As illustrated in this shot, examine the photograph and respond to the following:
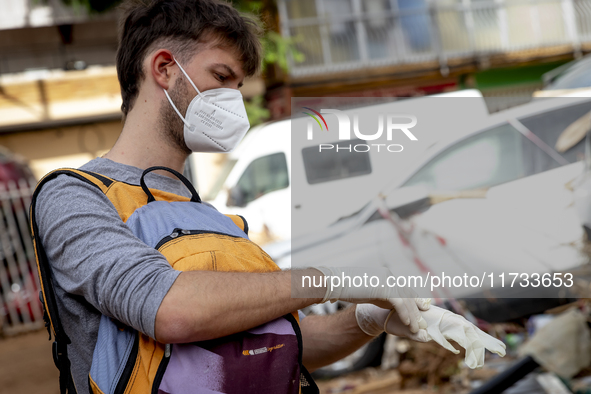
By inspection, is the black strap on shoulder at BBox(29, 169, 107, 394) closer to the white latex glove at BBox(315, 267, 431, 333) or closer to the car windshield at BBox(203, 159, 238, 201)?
the white latex glove at BBox(315, 267, 431, 333)

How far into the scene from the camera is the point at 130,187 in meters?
1.28

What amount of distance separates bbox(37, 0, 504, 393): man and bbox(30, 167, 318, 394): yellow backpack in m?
0.04

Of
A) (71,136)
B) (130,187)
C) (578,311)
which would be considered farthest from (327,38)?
(130,187)

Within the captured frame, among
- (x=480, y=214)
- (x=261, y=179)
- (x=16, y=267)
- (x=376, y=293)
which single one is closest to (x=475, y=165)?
(x=480, y=214)

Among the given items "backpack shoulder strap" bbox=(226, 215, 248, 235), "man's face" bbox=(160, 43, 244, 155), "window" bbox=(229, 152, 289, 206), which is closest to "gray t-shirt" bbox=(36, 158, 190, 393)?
"man's face" bbox=(160, 43, 244, 155)

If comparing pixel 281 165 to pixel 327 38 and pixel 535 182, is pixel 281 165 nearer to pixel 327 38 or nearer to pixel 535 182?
pixel 535 182

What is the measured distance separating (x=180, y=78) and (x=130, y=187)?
1.20 feet

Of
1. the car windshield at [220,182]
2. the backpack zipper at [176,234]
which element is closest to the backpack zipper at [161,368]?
the backpack zipper at [176,234]

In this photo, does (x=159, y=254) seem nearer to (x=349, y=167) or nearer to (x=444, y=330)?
(x=444, y=330)

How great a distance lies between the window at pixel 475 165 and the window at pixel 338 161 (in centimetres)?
22

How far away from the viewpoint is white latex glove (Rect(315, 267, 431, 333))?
4.17 ft

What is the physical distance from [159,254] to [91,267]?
0.44ft

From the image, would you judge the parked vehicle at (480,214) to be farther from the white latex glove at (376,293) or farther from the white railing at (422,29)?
the white railing at (422,29)

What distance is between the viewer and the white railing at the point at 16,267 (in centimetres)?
734
